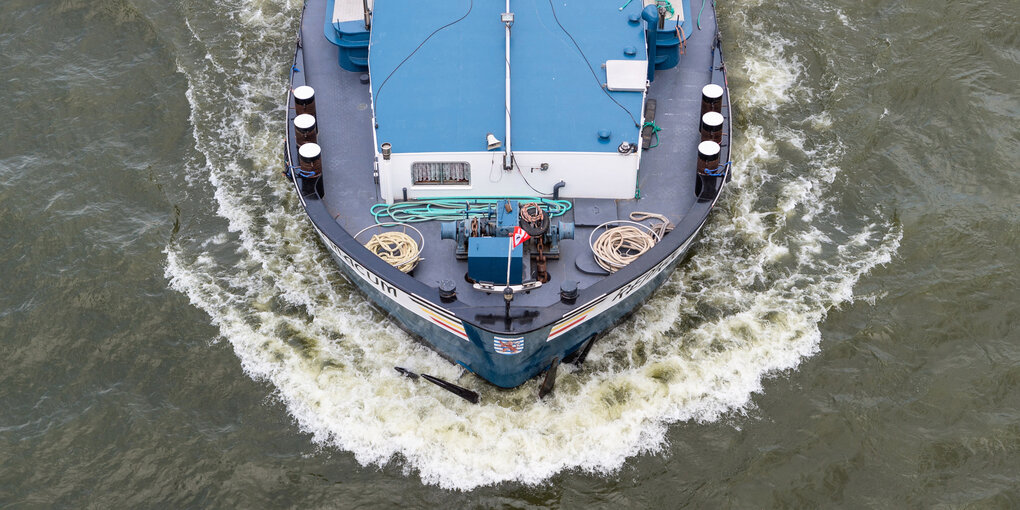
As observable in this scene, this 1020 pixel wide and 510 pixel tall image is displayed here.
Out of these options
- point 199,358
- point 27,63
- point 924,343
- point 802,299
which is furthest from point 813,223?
point 27,63

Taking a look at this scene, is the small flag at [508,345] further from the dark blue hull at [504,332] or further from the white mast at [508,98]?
the white mast at [508,98]

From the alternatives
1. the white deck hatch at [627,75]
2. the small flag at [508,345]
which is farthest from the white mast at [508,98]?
the small flag at [508,345]

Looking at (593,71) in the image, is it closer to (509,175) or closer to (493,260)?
(509,175)

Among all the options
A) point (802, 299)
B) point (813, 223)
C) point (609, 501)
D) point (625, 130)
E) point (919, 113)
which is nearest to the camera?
point (609, 501)

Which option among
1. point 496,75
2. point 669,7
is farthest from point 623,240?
point 669,7

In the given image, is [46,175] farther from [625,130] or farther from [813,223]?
[813,223]

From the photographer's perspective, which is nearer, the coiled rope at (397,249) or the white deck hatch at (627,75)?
the coiled rope at (397,249)

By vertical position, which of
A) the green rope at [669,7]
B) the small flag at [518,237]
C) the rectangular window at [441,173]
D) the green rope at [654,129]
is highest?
the green rope at [669,7]
